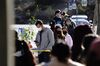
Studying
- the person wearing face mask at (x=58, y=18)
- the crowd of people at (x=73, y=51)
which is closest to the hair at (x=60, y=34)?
the crowd of people at (x=73, y=51)

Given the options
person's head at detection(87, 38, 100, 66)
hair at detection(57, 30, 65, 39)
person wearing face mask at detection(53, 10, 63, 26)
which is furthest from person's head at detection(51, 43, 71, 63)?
person wearing face mask at detection(53, 10, 63, 26)

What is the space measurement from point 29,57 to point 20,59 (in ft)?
0.40

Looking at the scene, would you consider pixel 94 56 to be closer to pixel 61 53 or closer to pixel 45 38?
pixel 61 53

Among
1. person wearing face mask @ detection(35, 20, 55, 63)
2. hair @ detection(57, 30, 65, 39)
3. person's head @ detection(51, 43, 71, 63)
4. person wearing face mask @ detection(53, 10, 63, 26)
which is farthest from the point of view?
person wearing face mask @ detection(53, 10, 63, 26)

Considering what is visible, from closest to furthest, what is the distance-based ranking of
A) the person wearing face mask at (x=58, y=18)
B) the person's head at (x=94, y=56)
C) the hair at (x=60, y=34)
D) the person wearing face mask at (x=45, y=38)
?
the person's head at (x=94, y=56) < the hair at (x=60, y=34) < the person wearing face mask at (x=45, y=38) < the person wearing face mask at (x=58, y=18)

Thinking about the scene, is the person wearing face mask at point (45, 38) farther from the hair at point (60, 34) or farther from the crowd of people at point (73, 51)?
the hair at point (60, 34)

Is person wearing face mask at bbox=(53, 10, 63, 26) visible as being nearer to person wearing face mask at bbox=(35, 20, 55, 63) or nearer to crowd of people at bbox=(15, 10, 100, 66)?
person wearing face mask at bbox=(35, 20, 55, 63)

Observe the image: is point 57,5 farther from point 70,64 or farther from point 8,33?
point 8,33

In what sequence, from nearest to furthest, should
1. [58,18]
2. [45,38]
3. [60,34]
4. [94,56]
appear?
[94,56] < [60,34] < [45,38] < [58,18]

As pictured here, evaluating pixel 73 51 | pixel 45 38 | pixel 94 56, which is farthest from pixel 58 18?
pixel 94 56

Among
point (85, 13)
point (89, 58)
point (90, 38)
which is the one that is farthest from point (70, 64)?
point (85, 13)

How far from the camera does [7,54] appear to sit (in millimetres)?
1910

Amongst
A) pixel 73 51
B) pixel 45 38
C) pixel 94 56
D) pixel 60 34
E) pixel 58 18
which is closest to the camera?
pixel 94 56

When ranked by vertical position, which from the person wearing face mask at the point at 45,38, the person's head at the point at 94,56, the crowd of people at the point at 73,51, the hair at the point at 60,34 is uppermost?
the person's head at the point at 94,56
